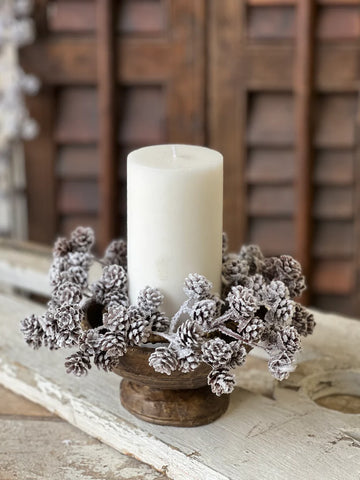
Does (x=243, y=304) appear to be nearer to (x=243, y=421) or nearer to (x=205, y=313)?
(x=205, y=313)

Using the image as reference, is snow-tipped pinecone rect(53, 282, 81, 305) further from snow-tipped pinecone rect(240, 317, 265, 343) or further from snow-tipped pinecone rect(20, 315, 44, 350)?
snow-tipped pinecone rect(240, 317, 265, 343)

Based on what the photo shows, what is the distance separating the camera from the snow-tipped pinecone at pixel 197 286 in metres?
0.69

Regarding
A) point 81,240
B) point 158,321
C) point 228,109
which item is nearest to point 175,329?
point 158,321

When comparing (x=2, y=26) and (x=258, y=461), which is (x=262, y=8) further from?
(x=258, y=461)

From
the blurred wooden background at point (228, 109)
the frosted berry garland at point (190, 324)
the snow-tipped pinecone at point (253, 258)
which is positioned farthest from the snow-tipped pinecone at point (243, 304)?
the blurred wooden background at point (228, 109)

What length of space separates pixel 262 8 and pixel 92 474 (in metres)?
1.73

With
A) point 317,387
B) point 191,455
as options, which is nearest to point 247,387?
point 317,387

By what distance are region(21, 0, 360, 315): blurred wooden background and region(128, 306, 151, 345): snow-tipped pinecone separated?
1592mm

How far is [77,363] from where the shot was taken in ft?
2.20

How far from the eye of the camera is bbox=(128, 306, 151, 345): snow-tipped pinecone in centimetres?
68

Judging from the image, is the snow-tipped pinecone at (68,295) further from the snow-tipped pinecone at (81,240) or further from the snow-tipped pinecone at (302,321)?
the snow-tipped pinecone at (302,321)

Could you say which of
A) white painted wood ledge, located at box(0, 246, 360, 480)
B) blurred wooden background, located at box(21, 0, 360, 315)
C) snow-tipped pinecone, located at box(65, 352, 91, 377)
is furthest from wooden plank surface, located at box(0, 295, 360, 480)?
blurred wooden background, located at box(21, 0, 360, 315)

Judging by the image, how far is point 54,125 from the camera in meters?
2.37

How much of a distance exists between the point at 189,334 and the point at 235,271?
117mm
